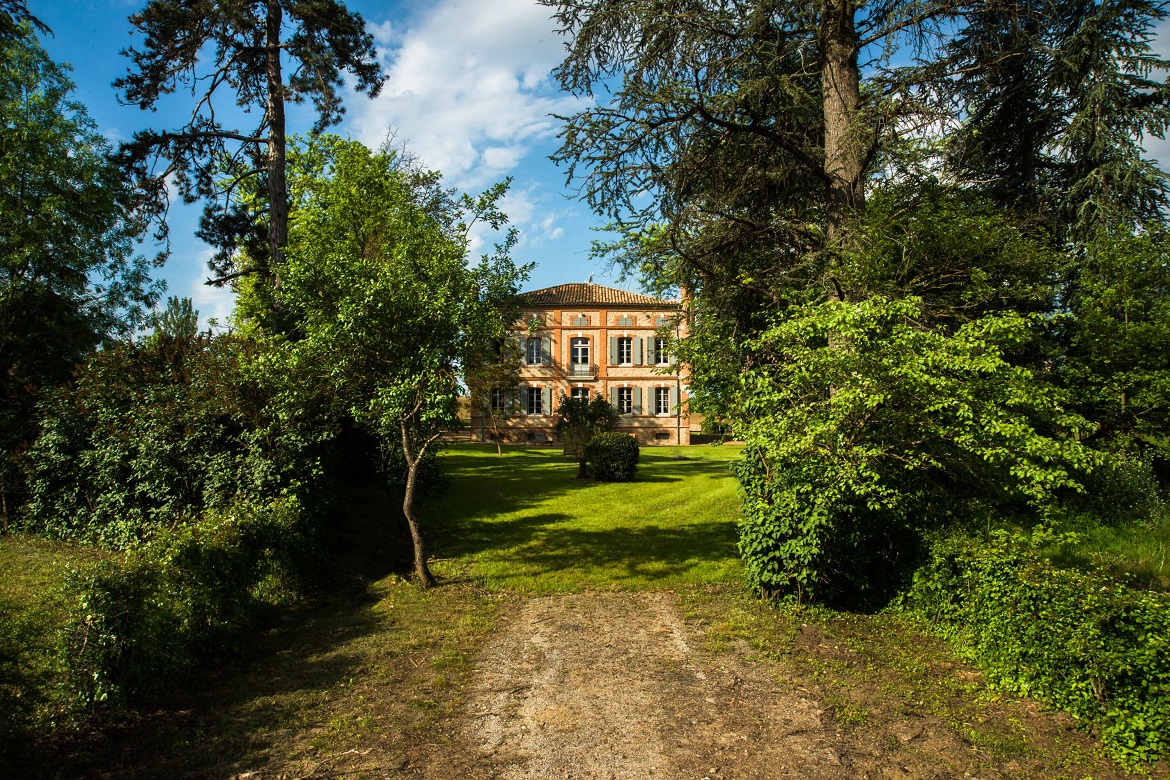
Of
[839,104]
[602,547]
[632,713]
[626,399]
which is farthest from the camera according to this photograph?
[626,399]

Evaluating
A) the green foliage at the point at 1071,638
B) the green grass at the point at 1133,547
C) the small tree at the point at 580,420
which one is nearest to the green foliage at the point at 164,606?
the green foliage at the point at 1071,638

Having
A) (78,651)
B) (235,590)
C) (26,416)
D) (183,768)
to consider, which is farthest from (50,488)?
(183,768)

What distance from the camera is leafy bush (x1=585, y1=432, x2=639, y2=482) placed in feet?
60.4

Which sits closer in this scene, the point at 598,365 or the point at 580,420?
the point at 580,420

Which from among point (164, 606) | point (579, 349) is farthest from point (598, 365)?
point (164, 606)

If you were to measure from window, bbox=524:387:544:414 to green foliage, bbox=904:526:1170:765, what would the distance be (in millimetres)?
32621

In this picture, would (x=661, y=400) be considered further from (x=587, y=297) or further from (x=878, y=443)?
(x=878, y=443)

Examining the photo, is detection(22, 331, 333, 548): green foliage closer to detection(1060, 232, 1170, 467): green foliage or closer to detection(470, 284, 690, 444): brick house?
detection(1060, 232, 1170, 467): green foliage

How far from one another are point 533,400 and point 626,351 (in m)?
6.24

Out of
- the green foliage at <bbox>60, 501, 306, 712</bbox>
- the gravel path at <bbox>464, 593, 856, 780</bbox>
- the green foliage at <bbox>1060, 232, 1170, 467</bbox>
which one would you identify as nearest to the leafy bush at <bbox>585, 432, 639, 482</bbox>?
the green foliage at <bbox>1060, 232, 1170, 467</bbox>

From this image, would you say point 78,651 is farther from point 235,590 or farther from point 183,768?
point 235,590

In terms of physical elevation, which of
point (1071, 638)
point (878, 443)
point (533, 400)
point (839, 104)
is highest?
point (839, 104)

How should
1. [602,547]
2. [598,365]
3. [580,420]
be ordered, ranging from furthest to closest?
[598,365]
[580,420]
[602,547]

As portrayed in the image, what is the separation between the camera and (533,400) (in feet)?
125
